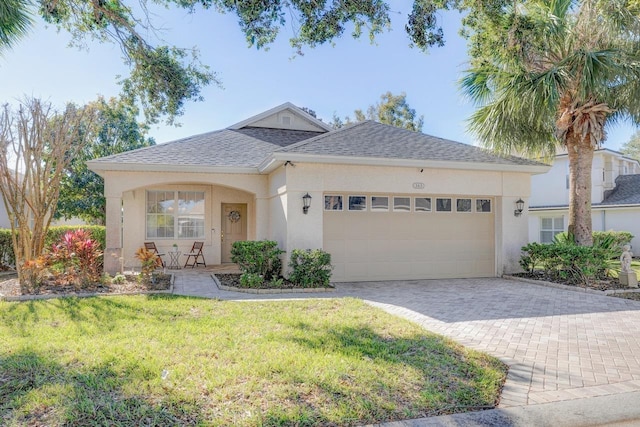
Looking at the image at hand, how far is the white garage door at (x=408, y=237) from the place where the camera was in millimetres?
11219

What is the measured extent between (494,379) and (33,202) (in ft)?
34.0

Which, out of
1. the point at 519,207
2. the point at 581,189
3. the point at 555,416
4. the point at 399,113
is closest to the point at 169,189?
the point at 519,207

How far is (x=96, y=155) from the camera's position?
67.9 feet

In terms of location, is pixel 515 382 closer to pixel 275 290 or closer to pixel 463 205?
pixel 275 290

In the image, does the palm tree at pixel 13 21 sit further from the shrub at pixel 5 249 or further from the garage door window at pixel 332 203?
the shrub at pixel 5 249

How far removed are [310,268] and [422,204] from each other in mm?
4151

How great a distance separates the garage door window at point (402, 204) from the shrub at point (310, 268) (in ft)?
9.63

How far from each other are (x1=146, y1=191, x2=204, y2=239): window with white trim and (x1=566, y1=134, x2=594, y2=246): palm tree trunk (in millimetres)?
12168

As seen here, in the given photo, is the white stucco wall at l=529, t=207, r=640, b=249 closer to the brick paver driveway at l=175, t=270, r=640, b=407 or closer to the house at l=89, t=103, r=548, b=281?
the house at l=89, t=103, r=548, b=281

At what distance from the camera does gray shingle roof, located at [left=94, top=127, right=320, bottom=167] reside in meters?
12.1

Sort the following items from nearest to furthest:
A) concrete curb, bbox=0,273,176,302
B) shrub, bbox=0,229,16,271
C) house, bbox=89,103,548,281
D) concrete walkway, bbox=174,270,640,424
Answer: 1. concrete walkway, bbox=174,270,640,424
2. concrete curb, bbox=0,273,176,302
3. house, bbox=89,103,548,281
4. shrub, bbox=0,229,16,271

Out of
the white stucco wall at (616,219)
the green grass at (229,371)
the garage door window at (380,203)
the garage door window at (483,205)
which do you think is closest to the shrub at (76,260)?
the green grass at (229,371)

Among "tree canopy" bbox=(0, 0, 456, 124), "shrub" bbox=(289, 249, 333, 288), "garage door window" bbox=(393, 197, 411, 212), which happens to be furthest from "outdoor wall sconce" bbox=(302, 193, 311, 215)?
"tree canopy" bbox=(0, 0, 456, 124)

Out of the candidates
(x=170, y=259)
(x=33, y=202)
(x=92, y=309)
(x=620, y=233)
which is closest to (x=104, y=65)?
(x=33, y=202)
